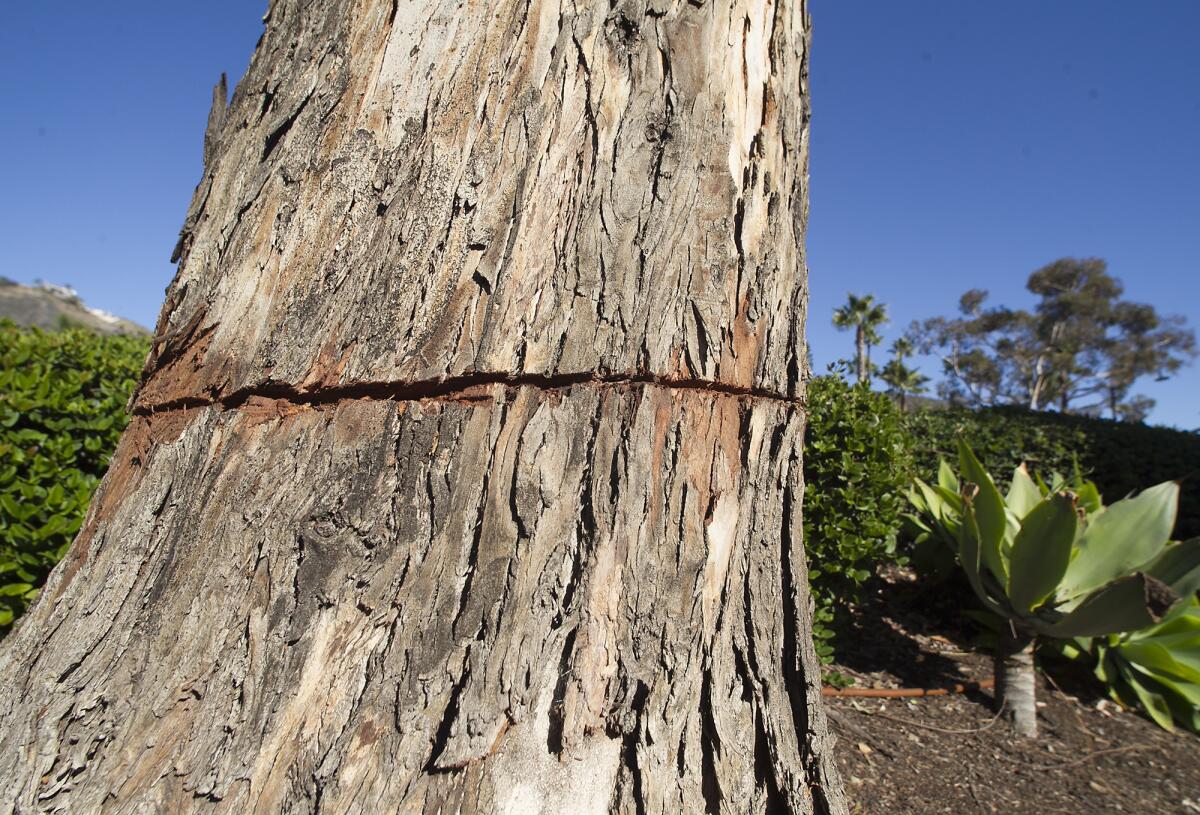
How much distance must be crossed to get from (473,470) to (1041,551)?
3.32 metres

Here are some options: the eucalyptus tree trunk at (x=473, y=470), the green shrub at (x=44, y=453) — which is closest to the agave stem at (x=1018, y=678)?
the eucalyptus tree trunk at (x=473, y=470)

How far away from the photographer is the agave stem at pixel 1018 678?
3.84 metres

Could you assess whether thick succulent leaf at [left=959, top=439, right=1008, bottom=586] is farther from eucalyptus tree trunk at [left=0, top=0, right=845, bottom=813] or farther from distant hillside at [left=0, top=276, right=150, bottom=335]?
distant hillside at [left=0, top=276, right=150, bottom=335]

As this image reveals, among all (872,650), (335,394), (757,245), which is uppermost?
(757,245)

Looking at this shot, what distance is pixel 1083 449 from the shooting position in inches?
333

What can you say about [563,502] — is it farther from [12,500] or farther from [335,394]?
[12,500]

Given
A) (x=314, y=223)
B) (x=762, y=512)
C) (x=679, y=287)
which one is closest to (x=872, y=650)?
(x=762, y=512)

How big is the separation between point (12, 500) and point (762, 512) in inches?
136

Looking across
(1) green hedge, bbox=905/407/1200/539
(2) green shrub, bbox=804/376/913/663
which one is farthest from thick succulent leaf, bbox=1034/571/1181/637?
(1) green hedge, bbox=905/407/1200/539

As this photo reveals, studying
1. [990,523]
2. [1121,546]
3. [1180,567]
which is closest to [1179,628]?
[1180,567]

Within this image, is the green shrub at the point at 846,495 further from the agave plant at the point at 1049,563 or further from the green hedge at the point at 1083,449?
the green hedge at the point at 1083,449

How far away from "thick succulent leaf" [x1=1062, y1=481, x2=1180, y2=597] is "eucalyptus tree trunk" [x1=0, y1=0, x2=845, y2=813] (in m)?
3.15

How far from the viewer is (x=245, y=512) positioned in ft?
4.29

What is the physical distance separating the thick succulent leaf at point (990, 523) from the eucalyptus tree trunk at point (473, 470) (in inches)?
106
